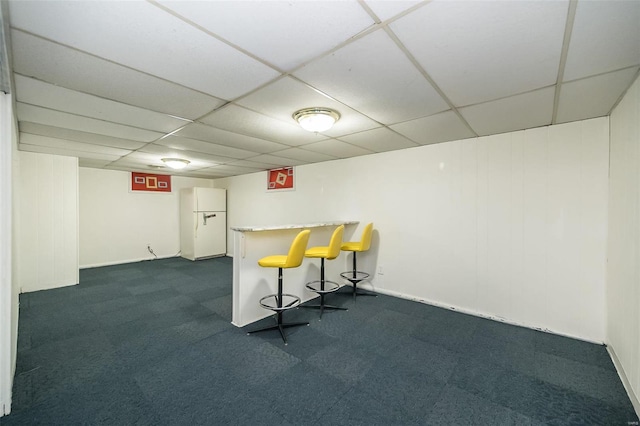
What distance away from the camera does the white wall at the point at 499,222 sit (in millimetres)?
2834

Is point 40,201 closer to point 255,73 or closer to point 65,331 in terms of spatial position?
point 65,331

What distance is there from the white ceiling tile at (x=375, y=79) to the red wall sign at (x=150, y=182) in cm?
646

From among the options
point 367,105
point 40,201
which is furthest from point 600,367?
point 40,201

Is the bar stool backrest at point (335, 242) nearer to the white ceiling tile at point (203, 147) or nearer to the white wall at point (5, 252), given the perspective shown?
the white ceiling tile at point (203, 147)

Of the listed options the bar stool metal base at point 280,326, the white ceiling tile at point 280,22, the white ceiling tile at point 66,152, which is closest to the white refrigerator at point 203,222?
the white ceiling tile at point 66,152

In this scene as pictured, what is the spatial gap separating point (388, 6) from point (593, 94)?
2.13 m

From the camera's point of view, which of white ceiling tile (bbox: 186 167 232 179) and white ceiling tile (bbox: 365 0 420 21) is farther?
white ceiling tile (bbox: 186 167 232 179)

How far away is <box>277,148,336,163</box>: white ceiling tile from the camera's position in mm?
4366

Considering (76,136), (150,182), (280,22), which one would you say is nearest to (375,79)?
Answer: (280,22)

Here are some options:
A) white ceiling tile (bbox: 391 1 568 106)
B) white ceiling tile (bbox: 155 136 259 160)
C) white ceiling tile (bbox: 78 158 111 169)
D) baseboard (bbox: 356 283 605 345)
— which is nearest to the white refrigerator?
white ceiling tile (bbox: 78 158 111 169)

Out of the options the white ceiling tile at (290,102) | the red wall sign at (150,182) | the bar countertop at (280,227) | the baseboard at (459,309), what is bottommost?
the baseboard at (459,309)

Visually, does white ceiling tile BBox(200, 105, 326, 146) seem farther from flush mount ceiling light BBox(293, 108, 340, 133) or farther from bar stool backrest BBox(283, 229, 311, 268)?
bar stool backrest BBox(283, 229, 311, 268)

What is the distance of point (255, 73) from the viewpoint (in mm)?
1894

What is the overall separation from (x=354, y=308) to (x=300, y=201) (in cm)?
271
